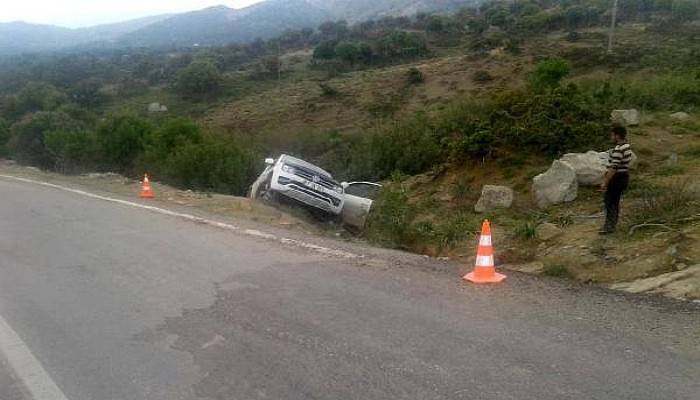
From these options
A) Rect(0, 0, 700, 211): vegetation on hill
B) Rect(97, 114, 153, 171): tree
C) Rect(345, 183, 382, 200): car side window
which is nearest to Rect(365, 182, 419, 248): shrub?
Rect(345, 183, 382, 200): car side window

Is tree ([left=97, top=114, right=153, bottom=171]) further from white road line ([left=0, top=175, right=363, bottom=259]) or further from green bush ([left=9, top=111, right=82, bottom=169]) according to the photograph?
green bush ([left=9, top=111, right=82, bottom=169])

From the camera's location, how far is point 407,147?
2083cm

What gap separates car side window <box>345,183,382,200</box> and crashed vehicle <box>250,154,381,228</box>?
523 mm

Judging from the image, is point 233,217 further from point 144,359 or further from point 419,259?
point 144,359

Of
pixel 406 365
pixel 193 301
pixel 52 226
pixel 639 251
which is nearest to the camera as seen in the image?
pixel 406 365

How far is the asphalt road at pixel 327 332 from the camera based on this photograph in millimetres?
4438

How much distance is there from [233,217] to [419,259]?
5284 mm

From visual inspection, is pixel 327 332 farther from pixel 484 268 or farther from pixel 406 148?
pixel 406 148

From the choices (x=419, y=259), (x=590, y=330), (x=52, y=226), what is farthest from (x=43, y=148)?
(x=590, y=330)

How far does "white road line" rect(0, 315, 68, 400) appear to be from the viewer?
15.0ft

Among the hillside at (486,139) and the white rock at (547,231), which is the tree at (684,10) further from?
the white rock at (547,231)

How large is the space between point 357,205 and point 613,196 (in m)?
6.94

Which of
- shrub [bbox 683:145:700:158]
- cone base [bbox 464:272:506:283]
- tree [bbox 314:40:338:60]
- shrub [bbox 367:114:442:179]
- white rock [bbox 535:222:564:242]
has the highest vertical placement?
cone base [bbox 464:272:506:283]

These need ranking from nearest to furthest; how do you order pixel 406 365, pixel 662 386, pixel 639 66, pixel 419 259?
pixel 662 386
pixel 406 365
pixel 419 259
pixel 639 66
